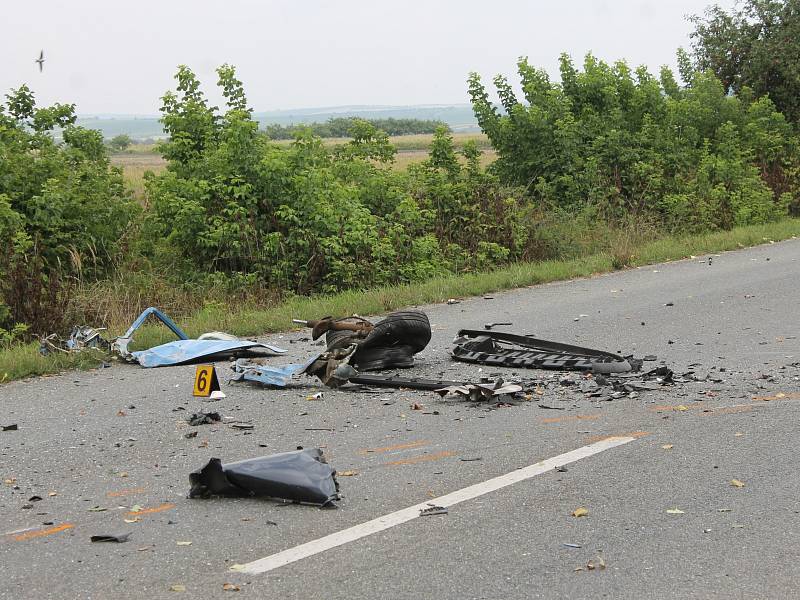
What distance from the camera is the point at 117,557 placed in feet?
14.2

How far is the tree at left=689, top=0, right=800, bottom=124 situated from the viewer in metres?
25.2

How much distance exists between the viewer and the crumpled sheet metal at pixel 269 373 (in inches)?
297

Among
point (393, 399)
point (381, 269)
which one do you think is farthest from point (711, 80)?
point (393, 399)

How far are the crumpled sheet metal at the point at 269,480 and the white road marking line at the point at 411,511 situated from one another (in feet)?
1.23

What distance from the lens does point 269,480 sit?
502 cm

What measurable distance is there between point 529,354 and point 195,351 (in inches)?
111

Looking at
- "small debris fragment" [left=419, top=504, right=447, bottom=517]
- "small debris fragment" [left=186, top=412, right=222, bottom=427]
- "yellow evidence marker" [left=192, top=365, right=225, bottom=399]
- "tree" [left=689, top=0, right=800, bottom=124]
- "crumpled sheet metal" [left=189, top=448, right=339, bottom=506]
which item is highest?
"tree" [left=689, top=0, right=800, bottom=124]

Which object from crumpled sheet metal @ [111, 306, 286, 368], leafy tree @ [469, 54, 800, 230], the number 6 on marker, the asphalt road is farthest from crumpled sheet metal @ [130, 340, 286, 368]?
leafy tree @ [469, 54, 800, 230]

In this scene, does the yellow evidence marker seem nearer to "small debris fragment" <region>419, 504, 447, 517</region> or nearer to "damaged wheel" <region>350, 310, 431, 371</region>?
"damaged wheel" <region>350, 310, 431, 371</region>

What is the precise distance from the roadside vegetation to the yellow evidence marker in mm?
1764

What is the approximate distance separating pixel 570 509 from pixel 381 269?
30.5ft

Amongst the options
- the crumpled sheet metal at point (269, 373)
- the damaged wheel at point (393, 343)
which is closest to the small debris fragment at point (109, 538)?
the crumpled sheet metal at point (269, 373)

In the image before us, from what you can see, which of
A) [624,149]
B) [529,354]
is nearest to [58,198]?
[529,354]

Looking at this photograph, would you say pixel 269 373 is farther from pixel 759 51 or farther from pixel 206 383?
pixel 759 51
